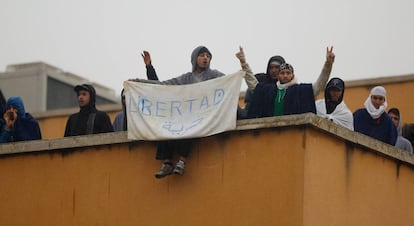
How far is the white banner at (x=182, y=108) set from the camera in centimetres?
2180

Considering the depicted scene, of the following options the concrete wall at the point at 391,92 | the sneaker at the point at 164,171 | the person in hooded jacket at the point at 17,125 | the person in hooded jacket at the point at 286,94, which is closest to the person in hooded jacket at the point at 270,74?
the person in hooded jacket at the point at 286,94

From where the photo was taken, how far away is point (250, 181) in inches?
843

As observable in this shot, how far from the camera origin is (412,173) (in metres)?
23.0

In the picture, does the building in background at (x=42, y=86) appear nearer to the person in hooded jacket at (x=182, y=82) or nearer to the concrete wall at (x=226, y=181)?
the concrete wall at (x=226, y=181)

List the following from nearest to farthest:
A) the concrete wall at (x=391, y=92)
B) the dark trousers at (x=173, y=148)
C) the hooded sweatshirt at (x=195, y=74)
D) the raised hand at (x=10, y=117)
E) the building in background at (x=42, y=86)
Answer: the dark trousers at (x=173, y=148)
the hooded sweatshirt at (x=195, y=74)
the raised hand at (x=10, y=117)
the concrete wall at (x=391, y=92)
the building in background at (x=42, y=86)

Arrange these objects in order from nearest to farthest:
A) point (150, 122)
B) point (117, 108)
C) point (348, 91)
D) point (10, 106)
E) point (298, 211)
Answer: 1. point (298, 211)
2. point (150, 122)
3. point (10, 106)
4. point (348, 91)
5. point (117, 108)

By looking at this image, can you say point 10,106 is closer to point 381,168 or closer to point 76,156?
point 76,156

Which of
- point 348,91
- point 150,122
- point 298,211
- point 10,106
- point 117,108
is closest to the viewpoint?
point 298,211

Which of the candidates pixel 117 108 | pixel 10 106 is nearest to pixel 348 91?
pixel 117 108

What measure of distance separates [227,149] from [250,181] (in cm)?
60

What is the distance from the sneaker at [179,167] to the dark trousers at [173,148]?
4.0 inches

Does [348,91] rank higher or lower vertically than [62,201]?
higher

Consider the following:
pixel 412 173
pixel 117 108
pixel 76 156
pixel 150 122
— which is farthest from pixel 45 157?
pixel 117 108

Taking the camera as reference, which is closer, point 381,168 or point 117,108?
point 381,168
